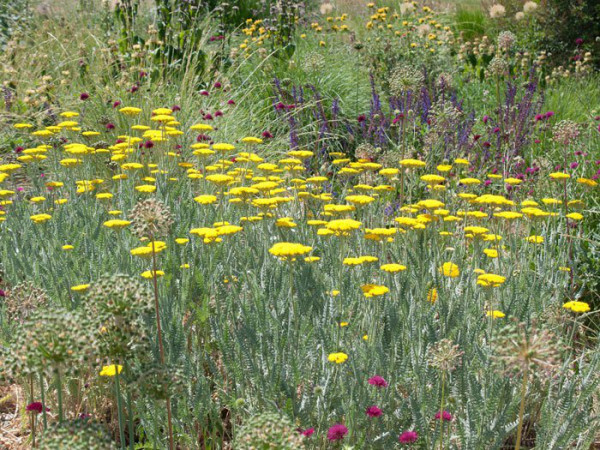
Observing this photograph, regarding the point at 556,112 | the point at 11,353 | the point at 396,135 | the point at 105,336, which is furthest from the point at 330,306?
the point at 556,112

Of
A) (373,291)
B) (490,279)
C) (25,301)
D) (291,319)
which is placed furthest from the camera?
(291,319)

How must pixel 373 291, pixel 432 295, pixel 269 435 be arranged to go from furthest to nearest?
pixel 432 295 → pixel 373 291 → pixel 269 435

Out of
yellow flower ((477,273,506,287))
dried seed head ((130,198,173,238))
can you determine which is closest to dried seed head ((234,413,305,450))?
dried seed head ((130,198,173,238))

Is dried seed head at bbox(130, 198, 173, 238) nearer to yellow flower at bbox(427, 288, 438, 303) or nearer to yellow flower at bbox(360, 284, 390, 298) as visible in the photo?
yellow flower at bbox(360, 284, 390, 298)

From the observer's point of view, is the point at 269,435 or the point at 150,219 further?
the point at 150,219

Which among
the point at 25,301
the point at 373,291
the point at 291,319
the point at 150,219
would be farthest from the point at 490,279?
the point at 25,301

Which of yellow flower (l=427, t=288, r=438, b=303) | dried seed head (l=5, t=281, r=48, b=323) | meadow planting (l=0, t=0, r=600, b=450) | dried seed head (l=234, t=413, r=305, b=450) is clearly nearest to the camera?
dried seed head (l=234, t=413, r=305, b=450)

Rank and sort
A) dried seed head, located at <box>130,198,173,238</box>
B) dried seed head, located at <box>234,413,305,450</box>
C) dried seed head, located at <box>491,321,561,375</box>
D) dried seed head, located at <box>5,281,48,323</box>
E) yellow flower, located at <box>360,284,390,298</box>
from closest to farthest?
dried seed head, located at <box>234,413,305,450</box> < dried seed head, located at <box>491,321,561,375</box> < dried seed head, located at <box>130,198,173,238</box> < dried seed head, located at <box>5,281,48,323</box> < yellow flower, located at <box>360,284,390,298</box>

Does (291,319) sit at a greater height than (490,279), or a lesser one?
A: lesser

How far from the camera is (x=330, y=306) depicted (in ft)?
9.39

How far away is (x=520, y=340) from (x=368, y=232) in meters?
1.76

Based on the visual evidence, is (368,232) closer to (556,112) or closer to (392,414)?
(392,414)

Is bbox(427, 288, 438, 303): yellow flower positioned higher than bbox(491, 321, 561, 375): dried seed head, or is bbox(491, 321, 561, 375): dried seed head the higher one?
bbox(491, 321, 561, 375): dried seed head

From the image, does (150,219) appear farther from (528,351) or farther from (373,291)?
(528,351)
